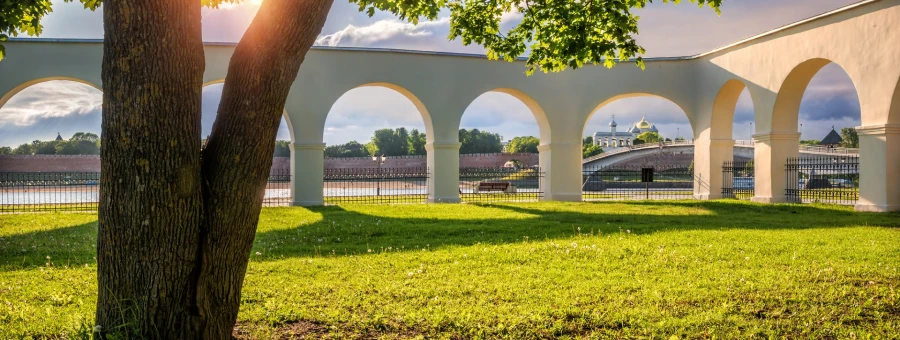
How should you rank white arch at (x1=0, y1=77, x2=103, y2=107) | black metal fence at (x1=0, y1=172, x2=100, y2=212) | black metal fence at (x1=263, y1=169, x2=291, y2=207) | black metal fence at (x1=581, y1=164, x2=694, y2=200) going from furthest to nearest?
black metal fence at (x1=581, y1=164, x2=694, y2=200)
black metal fence at (x1=263, y1=169, x2=291, y2=207)
black metal fence at (x1=0, y1=172, x2=100, y2=212)
white arch at (x1=0, y1=77, x2=103, y2=107)

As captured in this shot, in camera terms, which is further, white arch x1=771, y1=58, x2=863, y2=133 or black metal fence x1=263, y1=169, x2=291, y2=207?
black metal fence x1=263, y1=169, x2=291, y2=207

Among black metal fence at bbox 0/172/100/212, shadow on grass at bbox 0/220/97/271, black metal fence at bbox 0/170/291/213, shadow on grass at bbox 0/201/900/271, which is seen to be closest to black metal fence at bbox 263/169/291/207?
black metal fence at bbox 0/170/291/213

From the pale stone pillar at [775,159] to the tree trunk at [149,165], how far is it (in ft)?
51.4

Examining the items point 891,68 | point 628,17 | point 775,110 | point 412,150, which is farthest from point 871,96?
point 412,150

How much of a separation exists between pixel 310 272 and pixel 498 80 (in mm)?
11864

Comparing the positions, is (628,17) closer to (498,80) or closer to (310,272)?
(310,272)

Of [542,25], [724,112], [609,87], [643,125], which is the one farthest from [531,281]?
[643,125]

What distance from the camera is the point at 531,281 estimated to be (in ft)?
17.6

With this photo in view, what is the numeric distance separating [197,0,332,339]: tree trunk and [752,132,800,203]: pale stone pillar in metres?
15.3

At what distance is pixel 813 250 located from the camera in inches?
280

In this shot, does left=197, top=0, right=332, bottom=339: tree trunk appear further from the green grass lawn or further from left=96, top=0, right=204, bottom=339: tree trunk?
the green grass lawn

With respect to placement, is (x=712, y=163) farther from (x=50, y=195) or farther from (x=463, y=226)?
(x=50, y=195)

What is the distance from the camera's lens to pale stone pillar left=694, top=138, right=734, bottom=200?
1767cm

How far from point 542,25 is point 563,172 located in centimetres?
1104
